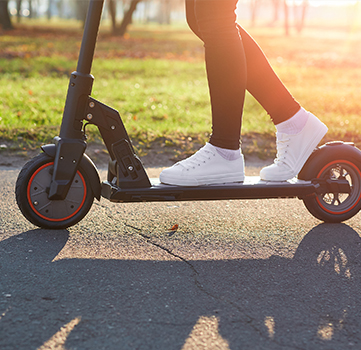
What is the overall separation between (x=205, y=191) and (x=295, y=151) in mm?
590

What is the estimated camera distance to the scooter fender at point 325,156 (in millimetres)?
2936

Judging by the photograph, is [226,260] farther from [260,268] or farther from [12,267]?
[12,267]

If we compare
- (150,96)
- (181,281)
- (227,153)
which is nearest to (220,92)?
(227,153)

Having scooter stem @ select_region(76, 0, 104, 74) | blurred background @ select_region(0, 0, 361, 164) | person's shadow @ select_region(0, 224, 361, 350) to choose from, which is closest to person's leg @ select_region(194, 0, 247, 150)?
scooter stem @ select_region(76, 0, 104, 74)

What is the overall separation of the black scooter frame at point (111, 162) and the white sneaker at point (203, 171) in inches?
1.5

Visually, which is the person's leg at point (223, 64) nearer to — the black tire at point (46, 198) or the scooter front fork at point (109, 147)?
the scooter front fork at point (109, 147)

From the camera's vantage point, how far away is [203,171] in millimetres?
2730

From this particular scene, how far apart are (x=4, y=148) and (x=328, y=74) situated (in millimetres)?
10254

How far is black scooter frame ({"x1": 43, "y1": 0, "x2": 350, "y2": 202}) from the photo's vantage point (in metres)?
2.61

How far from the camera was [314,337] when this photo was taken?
71.4 inches

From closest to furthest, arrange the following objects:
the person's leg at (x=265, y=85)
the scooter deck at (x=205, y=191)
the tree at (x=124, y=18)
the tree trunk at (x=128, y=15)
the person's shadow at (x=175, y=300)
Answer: the person's shadow at (x=175, y=300)
the scooter deck at (x=205, y=191)
the person's leg at (x=265, y=85)
the tree trunk at (x=128, y=15)
the tree at (x=124, y=18)

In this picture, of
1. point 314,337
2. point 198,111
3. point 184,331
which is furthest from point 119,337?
point 198,111

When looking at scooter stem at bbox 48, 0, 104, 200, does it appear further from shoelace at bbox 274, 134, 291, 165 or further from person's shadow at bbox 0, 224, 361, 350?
shoelace at bbox 274, 134, 291, 165

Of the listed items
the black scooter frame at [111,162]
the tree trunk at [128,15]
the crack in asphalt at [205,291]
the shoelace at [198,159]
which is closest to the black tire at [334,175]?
the black scooter frame at [111,162]
